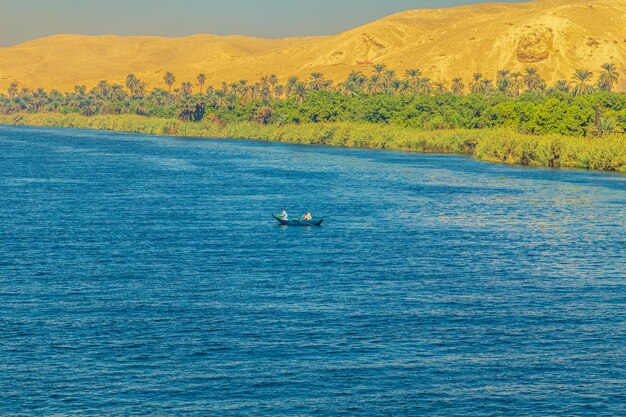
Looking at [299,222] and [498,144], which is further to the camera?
[498,144]

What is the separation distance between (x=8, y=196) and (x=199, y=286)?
52.8 meters

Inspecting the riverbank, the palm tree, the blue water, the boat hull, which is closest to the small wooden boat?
the boat hull

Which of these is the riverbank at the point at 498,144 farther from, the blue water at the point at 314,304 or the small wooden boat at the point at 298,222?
the small wooden boat at the point at 298,222

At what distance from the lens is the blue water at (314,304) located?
37.9 meters

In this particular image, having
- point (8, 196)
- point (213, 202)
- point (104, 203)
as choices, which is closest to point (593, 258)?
point (213, 202)

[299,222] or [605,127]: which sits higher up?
[605,127]

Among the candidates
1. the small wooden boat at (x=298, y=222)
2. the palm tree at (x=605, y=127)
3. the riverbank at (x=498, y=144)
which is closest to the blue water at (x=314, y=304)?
the small wooden boat at (x=298, y=222)

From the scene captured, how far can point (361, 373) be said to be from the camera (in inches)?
1575

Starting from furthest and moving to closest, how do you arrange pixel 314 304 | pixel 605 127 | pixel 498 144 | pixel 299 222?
pixel 498 144 → pixel 605 127 → pixel 299 222 → pixel 314 304

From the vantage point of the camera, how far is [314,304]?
51156 mm

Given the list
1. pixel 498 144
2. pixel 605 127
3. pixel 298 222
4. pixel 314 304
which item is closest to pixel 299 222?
pixel 298 222

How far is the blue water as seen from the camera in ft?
124

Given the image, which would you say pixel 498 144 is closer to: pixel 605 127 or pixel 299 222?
pixel 605 127

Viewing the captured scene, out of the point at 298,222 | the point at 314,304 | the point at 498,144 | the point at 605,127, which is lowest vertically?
the point at 314,304
